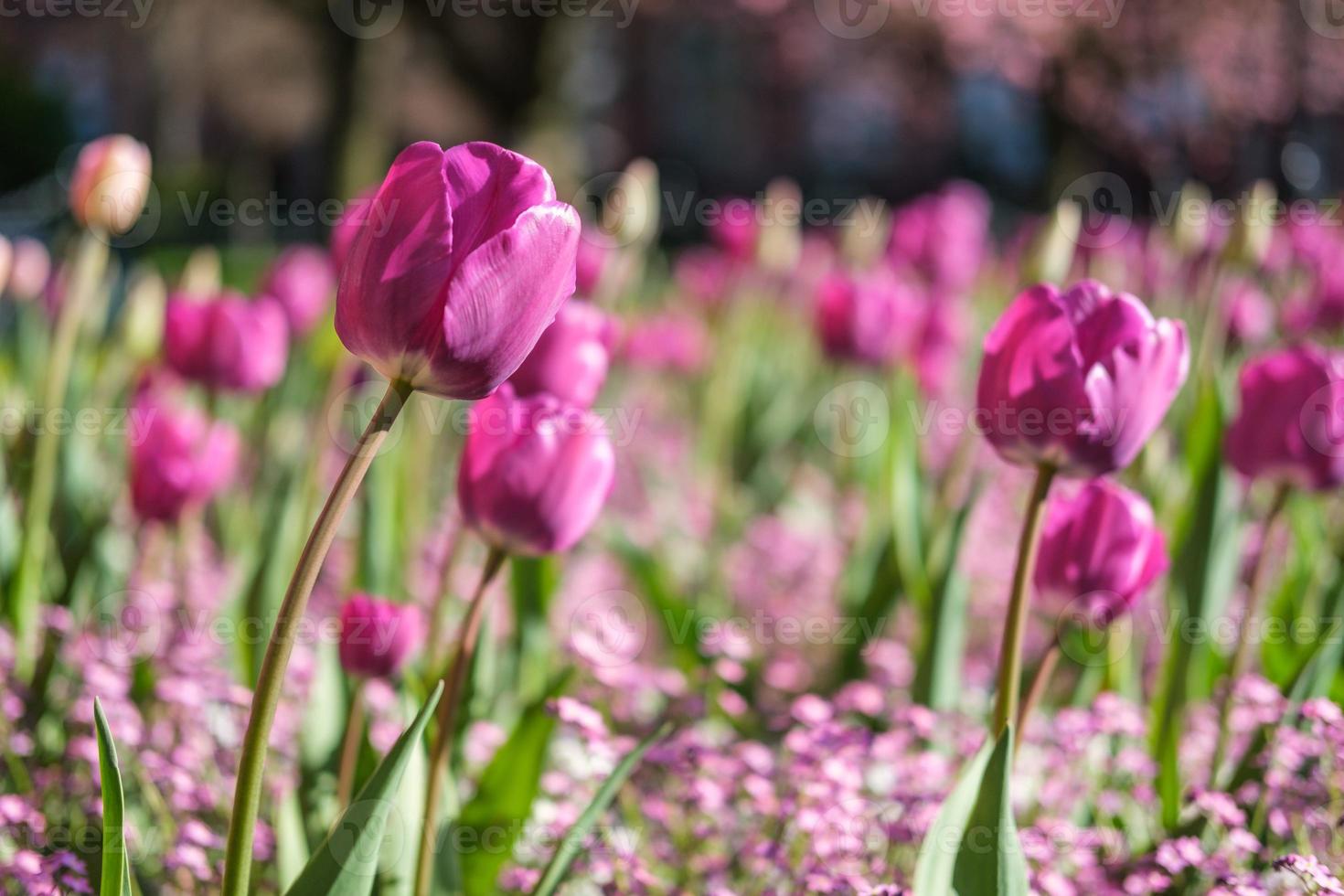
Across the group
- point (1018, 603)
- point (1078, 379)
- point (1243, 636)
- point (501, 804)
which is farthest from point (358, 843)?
point (1243, 636)

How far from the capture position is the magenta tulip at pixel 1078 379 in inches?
46.7

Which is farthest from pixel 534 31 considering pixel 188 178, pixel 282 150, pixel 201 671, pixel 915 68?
pixel 282 150

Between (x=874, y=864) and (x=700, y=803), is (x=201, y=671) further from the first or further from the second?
(x=874, y=864)

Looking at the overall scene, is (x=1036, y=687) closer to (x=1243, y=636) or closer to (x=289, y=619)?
(x=1243, y=636)

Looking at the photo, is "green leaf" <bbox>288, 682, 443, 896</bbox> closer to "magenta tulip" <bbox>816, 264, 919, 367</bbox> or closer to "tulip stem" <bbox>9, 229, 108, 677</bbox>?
"tulip stem" <bbox>9, 229, 108, 677</bbox>

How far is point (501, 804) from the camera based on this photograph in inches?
56.6

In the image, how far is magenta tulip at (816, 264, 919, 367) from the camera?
3.01m

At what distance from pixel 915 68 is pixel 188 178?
1065 centimetres

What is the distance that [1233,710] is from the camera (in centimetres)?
192

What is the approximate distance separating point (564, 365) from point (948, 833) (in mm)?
768

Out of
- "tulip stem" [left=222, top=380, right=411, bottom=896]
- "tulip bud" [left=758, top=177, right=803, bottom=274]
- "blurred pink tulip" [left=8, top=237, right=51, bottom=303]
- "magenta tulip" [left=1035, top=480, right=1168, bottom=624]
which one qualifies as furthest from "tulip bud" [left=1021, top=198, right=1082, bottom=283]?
"blurred pink tulip" [left=8, top=237, right=51, bottom=303]

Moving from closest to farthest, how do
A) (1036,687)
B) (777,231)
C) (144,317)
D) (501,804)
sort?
(1036,687), (501,804), (144,317), (777,231)

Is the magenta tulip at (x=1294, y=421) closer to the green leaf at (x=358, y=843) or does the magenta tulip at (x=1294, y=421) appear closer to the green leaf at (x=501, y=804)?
the green leaf at (x=501, y=804)

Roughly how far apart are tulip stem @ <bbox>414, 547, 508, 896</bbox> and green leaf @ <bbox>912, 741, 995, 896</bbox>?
1.50 feet
